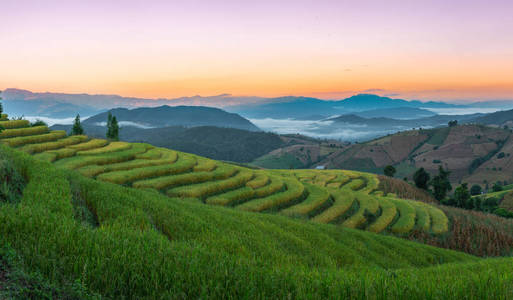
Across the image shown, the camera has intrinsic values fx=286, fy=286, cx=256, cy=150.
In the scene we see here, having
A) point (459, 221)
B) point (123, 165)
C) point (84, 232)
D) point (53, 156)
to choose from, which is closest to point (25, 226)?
point (84, 232)

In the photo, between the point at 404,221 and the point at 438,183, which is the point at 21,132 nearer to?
the point at 404,221

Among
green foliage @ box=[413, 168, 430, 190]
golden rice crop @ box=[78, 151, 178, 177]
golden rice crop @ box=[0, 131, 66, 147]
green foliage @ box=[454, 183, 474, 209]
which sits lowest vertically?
green foliage @ box=[454, 183, 474, 209]

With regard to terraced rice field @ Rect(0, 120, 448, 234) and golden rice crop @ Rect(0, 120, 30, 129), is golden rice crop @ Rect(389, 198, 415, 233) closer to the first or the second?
terraced rice field @ Rect(0, 120, 448, 234)

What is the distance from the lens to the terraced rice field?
25.9m

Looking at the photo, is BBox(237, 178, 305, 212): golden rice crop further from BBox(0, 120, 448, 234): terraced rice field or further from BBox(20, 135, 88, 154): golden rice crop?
BBox(20, 135, 88, 154): golden rice crop

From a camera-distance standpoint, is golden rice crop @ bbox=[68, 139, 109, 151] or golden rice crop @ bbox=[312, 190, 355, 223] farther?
golden rice crop @ bbox=[68, 139, 109, 151]

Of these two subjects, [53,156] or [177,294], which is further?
[53,156]

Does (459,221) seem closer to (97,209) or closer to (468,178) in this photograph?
(97,209)

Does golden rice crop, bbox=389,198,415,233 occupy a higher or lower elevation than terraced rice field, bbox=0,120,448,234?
lower

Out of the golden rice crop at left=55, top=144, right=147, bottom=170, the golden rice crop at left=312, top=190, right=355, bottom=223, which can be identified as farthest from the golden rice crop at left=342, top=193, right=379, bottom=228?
the golden rice crop at left=55, top=144, right=147, bottom=170

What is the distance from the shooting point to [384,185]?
7469 centimetres

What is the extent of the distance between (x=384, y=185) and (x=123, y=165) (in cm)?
6604

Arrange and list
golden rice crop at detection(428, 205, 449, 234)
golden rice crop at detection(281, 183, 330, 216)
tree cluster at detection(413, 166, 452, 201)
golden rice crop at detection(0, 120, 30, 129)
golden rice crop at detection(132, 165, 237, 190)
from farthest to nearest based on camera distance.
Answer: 1. tree cluster at detection(413, 166, 452, 201)
2. golden rice crop at detection(0, 120, 30, 129)
3. golden rice crop at detection(428, 205, 449, 234)
4. golden rice crop at detection(281, 183, 330, 216)
5. golden rice crop at detection(132, 165, 237, 190)

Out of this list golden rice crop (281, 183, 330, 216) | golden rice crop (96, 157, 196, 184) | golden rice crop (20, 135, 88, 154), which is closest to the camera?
golden rice crop (96, 157, 196, 184)
